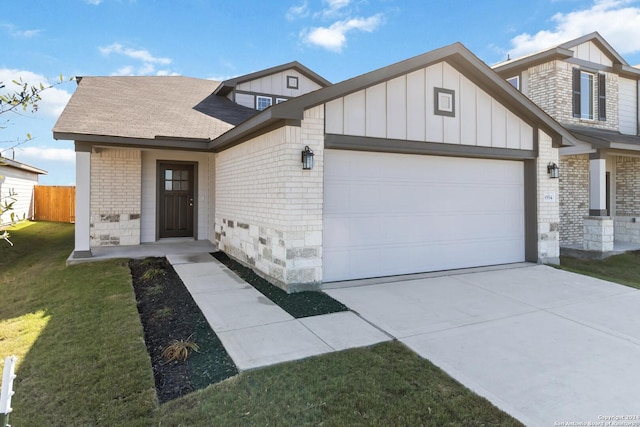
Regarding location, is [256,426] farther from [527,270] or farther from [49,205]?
[49,205]

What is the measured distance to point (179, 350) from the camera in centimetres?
388

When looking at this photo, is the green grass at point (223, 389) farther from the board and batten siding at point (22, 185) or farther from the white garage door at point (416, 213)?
the board and batten siding at point (22, 185)

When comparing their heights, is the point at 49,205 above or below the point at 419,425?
above

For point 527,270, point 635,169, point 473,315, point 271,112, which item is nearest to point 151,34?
point 271,112

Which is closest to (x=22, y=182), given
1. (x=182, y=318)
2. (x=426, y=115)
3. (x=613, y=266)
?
(x=182, y=318)

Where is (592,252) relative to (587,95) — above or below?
below

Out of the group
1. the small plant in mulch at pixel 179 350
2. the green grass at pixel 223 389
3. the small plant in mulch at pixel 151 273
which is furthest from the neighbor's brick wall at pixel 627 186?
the small plant in mulch at pixel 179 350

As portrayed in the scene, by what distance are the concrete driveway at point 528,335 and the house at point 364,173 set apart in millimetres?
810

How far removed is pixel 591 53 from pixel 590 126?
2297 mm

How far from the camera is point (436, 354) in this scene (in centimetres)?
381

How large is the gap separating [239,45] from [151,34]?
184 inches

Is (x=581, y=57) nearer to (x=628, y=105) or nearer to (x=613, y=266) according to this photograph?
(x=628, y=105)

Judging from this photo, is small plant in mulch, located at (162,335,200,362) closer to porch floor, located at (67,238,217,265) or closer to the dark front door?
porch floor, located at (67,238,217,265)

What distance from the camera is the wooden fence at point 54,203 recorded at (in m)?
18.1
